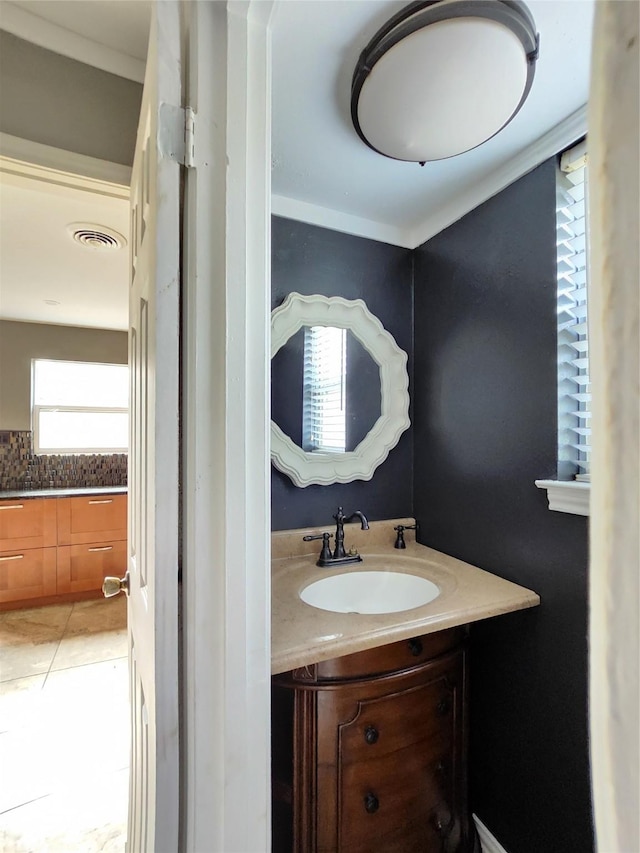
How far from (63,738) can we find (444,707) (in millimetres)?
1751

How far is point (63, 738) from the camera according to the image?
1.75m

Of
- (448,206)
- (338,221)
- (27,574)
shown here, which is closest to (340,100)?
(338,221)

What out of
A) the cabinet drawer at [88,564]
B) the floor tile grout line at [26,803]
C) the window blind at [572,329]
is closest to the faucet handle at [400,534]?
the window blind at [572,329]

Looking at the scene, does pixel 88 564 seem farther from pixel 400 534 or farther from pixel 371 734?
pixel 371 734

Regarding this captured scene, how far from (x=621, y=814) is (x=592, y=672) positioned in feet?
0.22

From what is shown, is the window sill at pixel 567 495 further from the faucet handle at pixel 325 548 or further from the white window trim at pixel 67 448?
the white window trim at pixel 67 448

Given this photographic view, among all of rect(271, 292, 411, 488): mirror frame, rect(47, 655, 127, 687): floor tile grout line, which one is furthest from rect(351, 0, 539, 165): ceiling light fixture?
rect(47, 655, 127, 687): floor tile grout line

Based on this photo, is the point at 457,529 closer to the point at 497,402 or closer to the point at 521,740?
the point at 497,402

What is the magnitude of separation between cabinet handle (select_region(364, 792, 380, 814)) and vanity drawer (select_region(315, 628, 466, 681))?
296 millimetres

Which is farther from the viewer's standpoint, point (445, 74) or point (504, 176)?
point (504, 176)

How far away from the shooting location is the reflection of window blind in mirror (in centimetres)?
150

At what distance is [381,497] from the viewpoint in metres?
1.62

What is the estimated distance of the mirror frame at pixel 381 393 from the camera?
1.44 m

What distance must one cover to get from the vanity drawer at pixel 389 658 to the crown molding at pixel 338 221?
1462 mm
